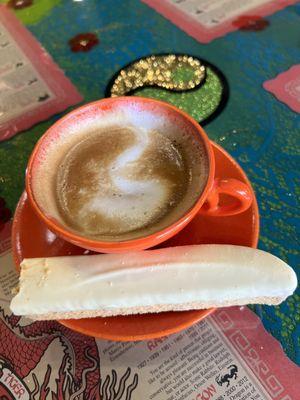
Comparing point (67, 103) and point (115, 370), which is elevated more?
point (67, 103)

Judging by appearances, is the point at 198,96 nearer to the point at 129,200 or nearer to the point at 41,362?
the point at 129,200

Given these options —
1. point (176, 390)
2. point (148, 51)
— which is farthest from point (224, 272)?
point (148, 51)

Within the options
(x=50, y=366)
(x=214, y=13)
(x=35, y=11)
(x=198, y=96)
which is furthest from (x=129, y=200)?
(x=35, y=11)

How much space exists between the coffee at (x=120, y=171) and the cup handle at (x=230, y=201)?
0.08ft

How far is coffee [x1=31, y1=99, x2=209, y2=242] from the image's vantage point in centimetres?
59

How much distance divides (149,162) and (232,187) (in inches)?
6.2

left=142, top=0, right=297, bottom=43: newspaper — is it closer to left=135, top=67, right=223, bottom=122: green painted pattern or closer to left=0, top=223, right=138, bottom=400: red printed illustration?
left=135, top=67, right=223, bottom=122: green painted pattern

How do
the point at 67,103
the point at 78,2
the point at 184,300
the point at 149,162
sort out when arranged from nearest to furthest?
the point at 184,300 → the point at 149,162 → the point at 67,103 → the point at 78,2

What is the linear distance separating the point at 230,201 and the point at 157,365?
270mm

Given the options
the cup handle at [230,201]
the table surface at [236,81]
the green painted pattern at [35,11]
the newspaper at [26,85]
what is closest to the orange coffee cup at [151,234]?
the cup handle at [230,201]

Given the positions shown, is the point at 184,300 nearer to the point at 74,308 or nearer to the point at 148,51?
the point at 74,308

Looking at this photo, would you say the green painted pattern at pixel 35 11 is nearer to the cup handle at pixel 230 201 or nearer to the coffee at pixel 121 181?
the coffee at pixel 121 181

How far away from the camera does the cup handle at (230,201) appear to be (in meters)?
0.58

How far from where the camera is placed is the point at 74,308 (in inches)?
21.0
